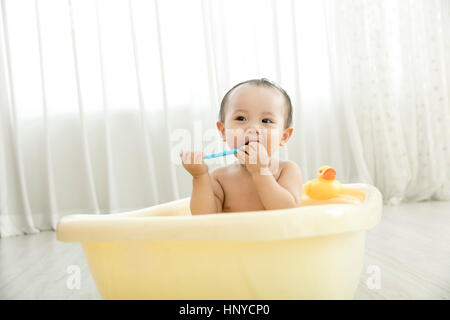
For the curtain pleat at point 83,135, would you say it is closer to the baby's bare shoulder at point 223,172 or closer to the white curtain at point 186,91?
the white curtain at point 186,91

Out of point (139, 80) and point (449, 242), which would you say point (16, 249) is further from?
point (449, 242)


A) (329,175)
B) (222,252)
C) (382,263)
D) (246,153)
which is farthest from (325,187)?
(222,252)

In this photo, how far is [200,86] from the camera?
6.47 ft

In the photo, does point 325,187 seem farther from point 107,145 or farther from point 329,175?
point 107,145

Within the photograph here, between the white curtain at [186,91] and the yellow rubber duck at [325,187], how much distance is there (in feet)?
2.79

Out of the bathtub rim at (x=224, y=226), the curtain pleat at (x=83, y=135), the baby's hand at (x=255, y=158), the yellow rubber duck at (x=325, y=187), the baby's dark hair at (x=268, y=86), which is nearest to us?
the bathtub rim at (x=224, y=226)

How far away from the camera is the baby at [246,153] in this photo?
0.86 metres

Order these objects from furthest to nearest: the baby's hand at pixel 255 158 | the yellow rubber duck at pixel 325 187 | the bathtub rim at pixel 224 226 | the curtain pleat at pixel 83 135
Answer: the curtain pleat at pixel 83 135
the yellow rubber duck at pixel 325 187
the baby's hand at pixel 255 158
the bathtub rim at pixel 224 226

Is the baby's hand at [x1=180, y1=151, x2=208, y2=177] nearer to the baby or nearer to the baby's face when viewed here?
the baby

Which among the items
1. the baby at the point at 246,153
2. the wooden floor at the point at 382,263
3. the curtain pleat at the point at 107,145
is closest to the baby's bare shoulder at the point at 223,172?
the baby at the point at 246,153

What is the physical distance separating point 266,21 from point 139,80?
0.68 meters

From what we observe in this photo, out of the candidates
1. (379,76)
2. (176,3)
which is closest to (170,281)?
(176,3)

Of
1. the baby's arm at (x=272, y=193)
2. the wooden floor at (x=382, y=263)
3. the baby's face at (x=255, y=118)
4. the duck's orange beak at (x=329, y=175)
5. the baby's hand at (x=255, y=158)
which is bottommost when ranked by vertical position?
the wooden floor at (x=382, y=263)

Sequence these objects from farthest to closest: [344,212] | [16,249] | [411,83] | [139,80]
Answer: [411,83] → [139,80] → [16,249] → [344,212]
